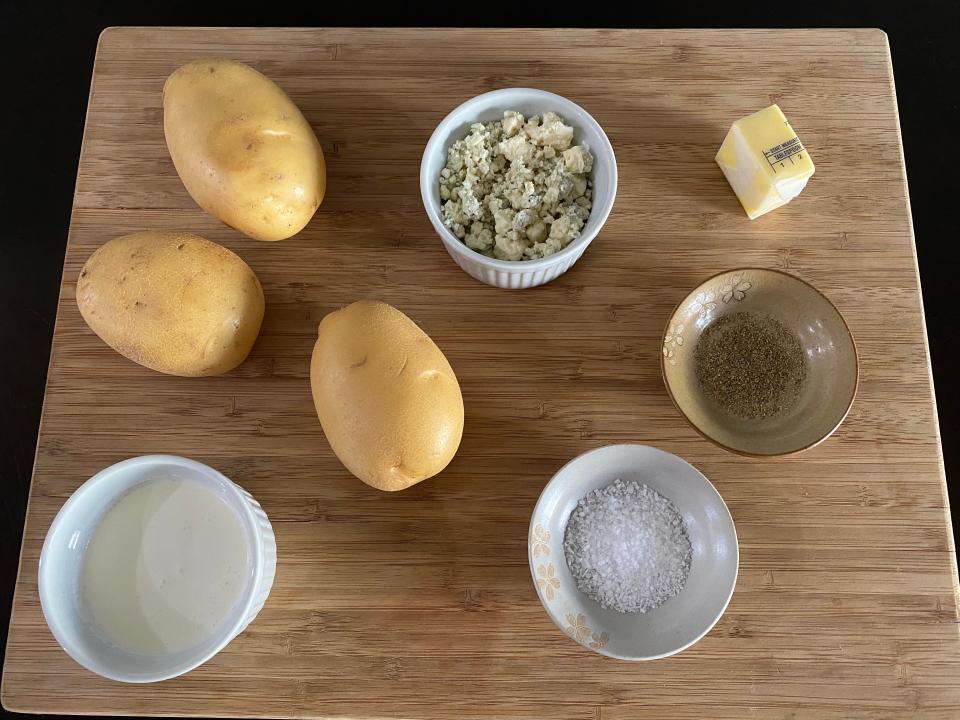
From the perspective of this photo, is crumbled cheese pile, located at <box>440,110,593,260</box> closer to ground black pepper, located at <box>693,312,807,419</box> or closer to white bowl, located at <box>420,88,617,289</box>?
white bowl, located at <box>420,88,617,289</box>

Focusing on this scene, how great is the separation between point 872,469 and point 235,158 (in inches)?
32.1

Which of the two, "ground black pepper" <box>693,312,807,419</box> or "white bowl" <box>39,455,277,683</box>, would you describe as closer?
"white bowl" <box>39,455,277,683</box>

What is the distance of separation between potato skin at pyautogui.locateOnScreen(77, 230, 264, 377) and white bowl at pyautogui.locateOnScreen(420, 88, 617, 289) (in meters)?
0.24

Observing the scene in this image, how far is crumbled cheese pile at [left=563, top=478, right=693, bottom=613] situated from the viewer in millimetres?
826

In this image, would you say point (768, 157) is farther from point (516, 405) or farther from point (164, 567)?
point (164, 567)

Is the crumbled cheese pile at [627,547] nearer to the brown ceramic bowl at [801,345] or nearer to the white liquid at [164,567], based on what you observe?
the brown ceramic bowl at [801,345]

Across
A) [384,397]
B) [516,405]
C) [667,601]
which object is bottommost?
[667,601]

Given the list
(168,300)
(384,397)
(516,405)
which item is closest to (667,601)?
(516,405)

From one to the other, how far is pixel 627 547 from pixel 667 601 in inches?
2.8

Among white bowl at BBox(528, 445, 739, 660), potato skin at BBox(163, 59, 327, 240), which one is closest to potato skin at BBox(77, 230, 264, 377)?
potato skin at BBox(163, 59, 327, 240)

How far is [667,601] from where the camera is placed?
2.71 feet

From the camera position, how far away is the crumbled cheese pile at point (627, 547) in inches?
32.5

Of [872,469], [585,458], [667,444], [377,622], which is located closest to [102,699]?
[377,622]

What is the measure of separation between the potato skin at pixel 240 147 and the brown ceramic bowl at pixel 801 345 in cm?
46
